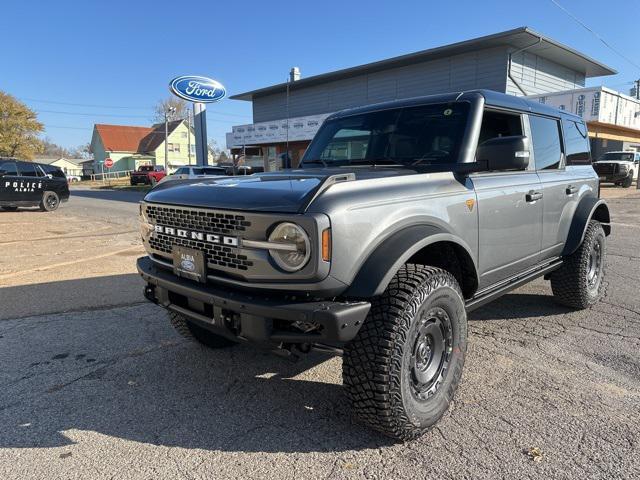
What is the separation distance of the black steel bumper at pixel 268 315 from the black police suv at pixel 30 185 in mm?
15159

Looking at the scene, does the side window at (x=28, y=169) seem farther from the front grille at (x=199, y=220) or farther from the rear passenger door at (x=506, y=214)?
the rear passenger door at (x=506, y=214)

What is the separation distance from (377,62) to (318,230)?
2540 centimetres

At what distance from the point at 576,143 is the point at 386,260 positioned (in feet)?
11.9

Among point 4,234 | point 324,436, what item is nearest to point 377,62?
point 4,234

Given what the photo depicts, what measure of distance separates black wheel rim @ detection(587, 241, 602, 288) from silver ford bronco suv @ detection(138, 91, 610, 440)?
50.2 inches

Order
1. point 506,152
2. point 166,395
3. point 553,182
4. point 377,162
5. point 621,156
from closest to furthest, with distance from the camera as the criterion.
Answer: point 506,152, point 166,395, point 377,162, point 553,182, point 621,156

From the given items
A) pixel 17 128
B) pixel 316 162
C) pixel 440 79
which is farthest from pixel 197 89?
pixel 17 128

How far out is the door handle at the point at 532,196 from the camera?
12.1ft

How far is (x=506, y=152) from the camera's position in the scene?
2.96 m

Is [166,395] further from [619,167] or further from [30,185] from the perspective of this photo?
[619,167]

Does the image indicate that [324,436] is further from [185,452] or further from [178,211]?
[178,211]

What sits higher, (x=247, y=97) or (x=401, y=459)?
(x=247, y=97)

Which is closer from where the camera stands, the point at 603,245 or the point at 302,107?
the point at 603,245

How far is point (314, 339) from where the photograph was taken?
2.29m
